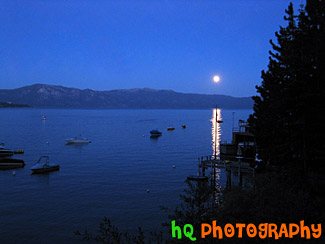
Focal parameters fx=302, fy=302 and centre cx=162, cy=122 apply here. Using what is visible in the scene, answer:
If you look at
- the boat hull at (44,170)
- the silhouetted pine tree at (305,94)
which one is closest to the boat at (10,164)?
the boat hull at (44,170)

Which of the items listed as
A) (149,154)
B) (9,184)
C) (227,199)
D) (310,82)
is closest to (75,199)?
(9,184)

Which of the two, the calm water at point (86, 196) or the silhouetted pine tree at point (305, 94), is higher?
the silhouetted pine tree at point (305, 94)

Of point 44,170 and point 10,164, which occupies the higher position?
point 10,164

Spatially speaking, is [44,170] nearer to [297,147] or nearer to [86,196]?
[86,196]

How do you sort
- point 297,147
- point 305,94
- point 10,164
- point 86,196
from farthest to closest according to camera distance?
point 10,164 → point 86,196 → point 297,147 → point 305,94

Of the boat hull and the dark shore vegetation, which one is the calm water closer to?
the boat hull

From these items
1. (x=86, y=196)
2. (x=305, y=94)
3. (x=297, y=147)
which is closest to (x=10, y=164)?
(x=86, y=196)

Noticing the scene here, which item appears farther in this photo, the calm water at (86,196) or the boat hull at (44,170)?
the boat hull at (44,170)

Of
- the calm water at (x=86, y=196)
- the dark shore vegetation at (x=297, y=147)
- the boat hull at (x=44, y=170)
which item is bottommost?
the calm water at (x=86, y=196)

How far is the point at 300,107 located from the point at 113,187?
95.1 ft

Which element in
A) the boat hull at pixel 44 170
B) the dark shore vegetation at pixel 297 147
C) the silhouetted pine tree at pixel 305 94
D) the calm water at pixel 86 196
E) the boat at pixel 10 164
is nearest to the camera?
the dark shore vegetation at pixel 297 147

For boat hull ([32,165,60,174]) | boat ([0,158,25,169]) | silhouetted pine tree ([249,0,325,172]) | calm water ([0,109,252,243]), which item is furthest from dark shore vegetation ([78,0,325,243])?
boat ([0,158,25,169])

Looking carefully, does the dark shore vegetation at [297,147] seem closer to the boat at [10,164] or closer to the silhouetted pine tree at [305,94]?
the silhouetted pine tree at [305,94]

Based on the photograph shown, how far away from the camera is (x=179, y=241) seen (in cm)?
1408
